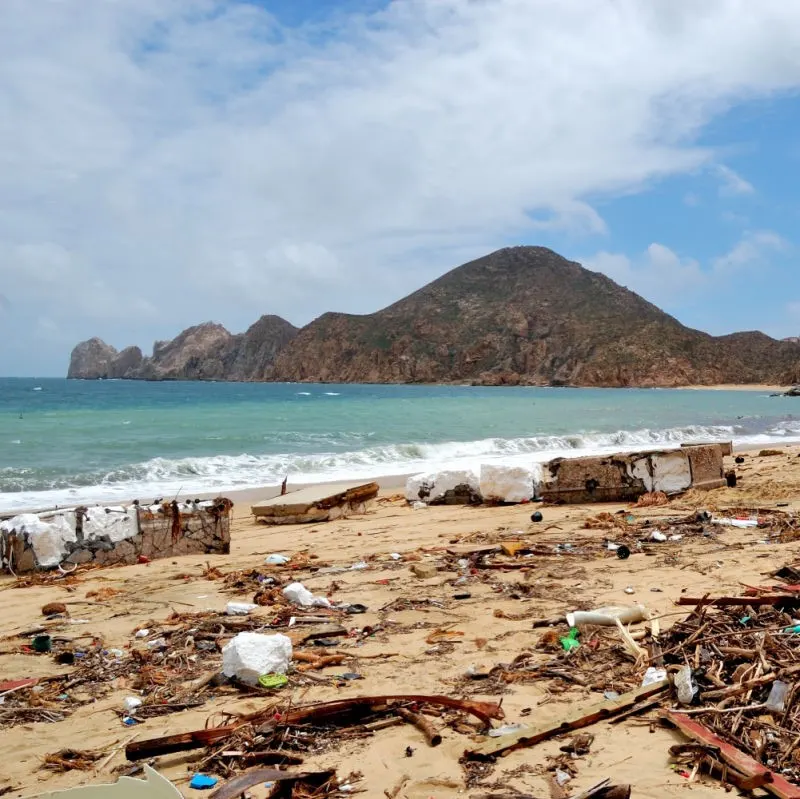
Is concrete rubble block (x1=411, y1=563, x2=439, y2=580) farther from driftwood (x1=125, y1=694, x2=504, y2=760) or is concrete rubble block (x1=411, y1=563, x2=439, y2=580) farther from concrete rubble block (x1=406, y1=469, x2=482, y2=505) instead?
concrete rubble block (x1=406, y1=469, x2=482, y2=505)

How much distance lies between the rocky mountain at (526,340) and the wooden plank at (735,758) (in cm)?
8576

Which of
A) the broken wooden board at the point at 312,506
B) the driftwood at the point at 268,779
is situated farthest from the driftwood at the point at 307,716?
the broken wooden board at the point at 312,506

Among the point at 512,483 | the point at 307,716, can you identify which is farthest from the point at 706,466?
the point at 307,716

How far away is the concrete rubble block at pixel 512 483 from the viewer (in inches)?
405

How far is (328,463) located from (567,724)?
14.1 meters

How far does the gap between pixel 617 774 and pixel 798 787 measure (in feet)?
1.99

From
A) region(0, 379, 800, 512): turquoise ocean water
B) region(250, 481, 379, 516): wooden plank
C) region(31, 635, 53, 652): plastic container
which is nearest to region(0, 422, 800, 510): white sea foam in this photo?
region(0, 379, 800, 512): turquoise ocean water

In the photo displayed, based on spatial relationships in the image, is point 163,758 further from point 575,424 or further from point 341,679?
point 575,424

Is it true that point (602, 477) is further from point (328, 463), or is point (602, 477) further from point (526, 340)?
point (526, 340)

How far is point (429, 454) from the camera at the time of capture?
19.1 metres

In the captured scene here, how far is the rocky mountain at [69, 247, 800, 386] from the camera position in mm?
89125

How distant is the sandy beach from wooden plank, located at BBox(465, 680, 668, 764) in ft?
0.17

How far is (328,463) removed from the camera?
1697 centimetres

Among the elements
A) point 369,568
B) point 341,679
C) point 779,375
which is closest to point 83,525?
point 369,568
